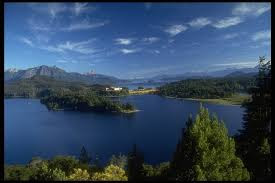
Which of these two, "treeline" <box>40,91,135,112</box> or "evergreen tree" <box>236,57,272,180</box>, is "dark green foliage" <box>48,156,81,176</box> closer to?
"evergreen tree" <box>236,57,272,180</box>

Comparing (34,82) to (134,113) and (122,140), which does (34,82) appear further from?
(122,140)

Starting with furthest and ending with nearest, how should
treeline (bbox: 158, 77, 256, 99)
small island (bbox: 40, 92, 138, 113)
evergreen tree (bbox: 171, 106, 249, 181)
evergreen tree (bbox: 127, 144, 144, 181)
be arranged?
treeline (bbox: 158, 77, 256, 99) < small island (bbox: 40, 92, 138, 113) < evergreen tree (bbox: 127, 144, 144, 181) < evergreen tree (bbox: 171, 106, 249, 181)

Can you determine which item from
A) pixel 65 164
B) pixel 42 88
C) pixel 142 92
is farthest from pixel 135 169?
pixel 42 88

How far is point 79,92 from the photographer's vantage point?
4841cm

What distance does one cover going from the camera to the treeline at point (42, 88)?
50.6 meters

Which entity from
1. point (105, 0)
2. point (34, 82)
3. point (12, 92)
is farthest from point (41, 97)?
point (105, 0)

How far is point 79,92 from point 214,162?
43.8m

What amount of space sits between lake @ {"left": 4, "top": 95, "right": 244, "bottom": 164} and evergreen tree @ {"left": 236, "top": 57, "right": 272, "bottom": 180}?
13.6m

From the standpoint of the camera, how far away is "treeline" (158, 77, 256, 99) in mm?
45353

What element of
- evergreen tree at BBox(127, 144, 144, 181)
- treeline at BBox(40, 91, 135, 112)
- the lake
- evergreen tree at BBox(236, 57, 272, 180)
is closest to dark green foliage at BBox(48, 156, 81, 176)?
evergreen tree at BBox(127, 144, 144, 181)

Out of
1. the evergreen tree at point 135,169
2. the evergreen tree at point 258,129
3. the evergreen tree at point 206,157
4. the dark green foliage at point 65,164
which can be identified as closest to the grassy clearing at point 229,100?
the evergreen tree at point 135,169

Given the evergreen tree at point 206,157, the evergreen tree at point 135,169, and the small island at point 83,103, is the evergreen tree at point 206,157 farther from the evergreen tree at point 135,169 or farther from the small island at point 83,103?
the small island at point 83,103

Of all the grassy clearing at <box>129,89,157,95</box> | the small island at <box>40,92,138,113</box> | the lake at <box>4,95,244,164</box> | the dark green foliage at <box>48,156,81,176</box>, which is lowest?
the lake at <box>4,95,244,164</box>

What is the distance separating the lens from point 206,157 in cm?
594
